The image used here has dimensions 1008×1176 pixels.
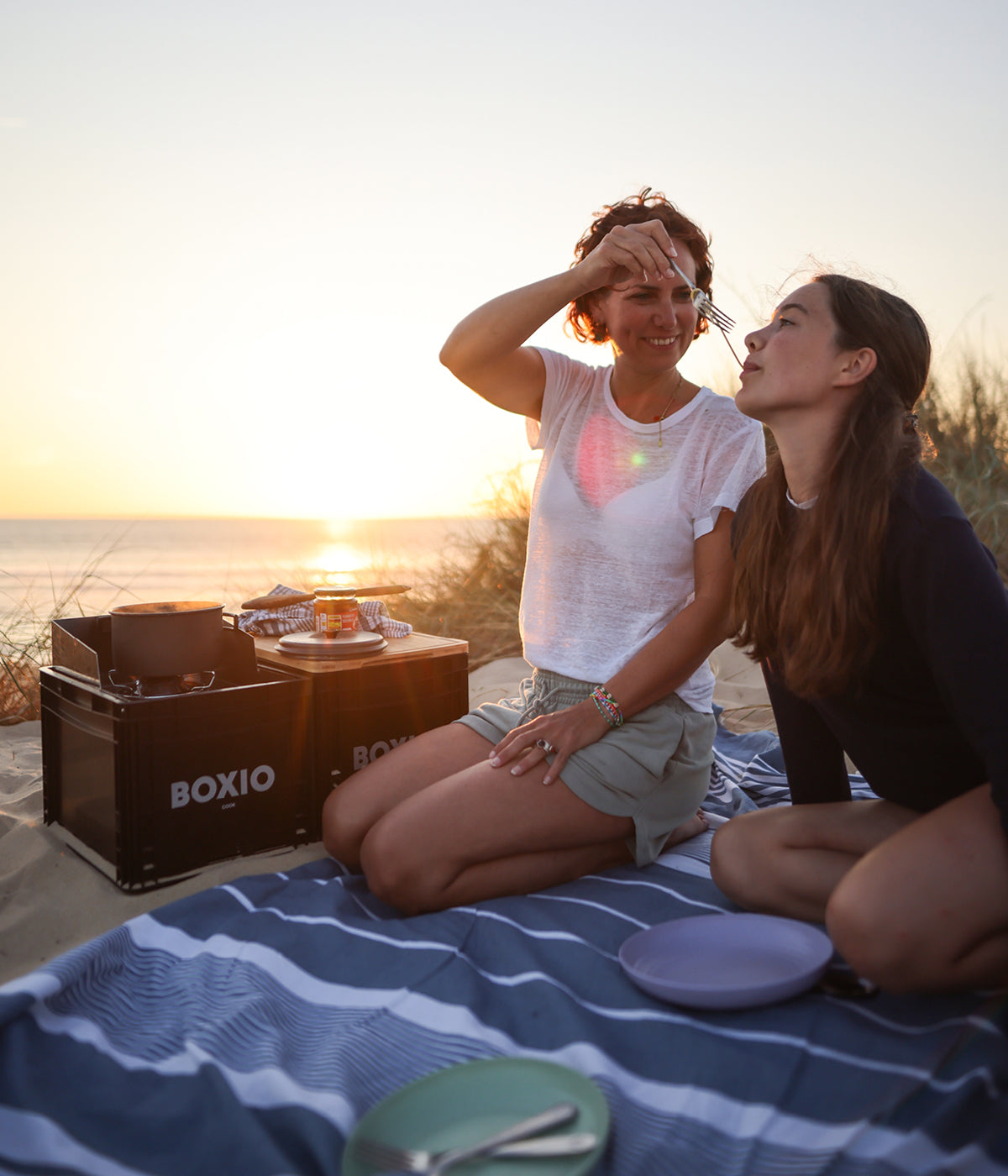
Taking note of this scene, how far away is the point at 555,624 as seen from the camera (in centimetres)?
246

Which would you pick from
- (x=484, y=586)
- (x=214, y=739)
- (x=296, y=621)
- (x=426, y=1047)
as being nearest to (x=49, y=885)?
(x=214, y=739)

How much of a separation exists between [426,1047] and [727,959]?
638mm

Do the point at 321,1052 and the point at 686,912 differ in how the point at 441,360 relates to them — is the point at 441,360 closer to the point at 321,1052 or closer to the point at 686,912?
the point at 686,912

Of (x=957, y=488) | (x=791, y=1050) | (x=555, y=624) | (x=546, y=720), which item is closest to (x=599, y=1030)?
(x=791, y=1050)

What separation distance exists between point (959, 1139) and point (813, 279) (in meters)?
1.71

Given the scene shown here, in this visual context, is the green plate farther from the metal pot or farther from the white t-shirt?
the metal pot

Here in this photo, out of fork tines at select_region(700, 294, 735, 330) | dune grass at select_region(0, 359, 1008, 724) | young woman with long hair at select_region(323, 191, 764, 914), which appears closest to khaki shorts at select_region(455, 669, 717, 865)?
young woman with long hair at select_region(323, 191, 764, 914)

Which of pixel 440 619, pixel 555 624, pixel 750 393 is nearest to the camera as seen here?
pixel 750 393

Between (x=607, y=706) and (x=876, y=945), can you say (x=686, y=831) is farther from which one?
(x=876, y=945)

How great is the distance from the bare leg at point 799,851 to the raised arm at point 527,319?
1.40 m

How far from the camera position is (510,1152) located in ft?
3.59

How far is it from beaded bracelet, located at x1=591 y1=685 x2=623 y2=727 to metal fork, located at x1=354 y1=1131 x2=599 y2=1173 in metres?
1.18

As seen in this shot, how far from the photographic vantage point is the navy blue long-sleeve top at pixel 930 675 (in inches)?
58.9

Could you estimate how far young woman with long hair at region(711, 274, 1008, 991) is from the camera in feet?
4.96
